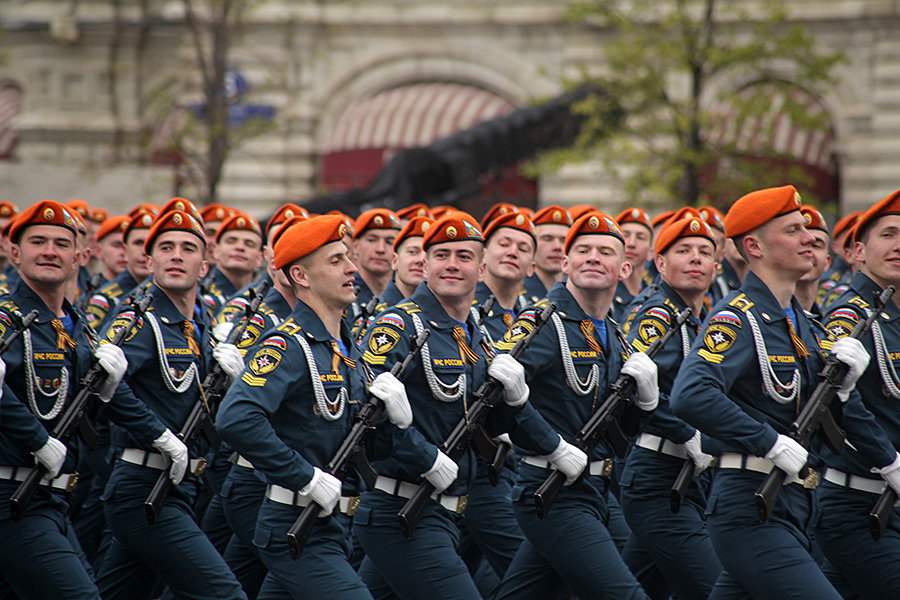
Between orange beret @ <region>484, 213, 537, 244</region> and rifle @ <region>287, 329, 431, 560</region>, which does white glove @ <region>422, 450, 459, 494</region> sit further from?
orange beret @ <region>484, 213, 537, 244</region>

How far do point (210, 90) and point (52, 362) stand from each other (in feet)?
46.0

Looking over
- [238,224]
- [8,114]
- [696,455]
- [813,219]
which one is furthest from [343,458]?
[8,114]

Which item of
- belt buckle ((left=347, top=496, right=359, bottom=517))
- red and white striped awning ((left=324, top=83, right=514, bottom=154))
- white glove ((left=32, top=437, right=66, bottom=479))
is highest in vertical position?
red and white striped awning ((left=324, top=83, right=514, bottom=154))

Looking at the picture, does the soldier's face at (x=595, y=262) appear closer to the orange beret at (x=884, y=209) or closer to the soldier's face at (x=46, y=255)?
the orange beret at (x=884, y=209)

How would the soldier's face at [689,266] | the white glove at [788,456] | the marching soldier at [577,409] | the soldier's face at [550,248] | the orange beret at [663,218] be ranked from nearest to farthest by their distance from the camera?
the white glove at [788,456]
the marching soldier at [577,409]
the soldier's face at [689,266]
the soldier's face at [550,248]
the orange beret at [663,218]

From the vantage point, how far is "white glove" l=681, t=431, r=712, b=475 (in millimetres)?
5578

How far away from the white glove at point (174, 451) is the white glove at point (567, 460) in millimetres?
1647

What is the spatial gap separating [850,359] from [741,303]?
1.54 feet

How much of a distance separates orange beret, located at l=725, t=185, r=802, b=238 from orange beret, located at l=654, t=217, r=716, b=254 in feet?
5.77

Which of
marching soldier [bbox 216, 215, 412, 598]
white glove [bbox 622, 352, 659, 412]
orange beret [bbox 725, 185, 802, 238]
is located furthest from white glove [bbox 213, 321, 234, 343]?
orange beret [bbox 725, 185, 802, 238]

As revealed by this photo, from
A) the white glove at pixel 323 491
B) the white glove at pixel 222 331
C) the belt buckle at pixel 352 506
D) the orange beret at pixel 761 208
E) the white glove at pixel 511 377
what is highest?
the orange beret at pixel 761 208

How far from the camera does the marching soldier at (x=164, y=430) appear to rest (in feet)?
16.4

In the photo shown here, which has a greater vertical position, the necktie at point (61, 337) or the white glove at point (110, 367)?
the necktie at point (61, 337)

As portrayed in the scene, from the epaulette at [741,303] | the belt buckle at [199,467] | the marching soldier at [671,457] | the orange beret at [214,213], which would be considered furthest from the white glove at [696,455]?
the orange beret at [214,213]
